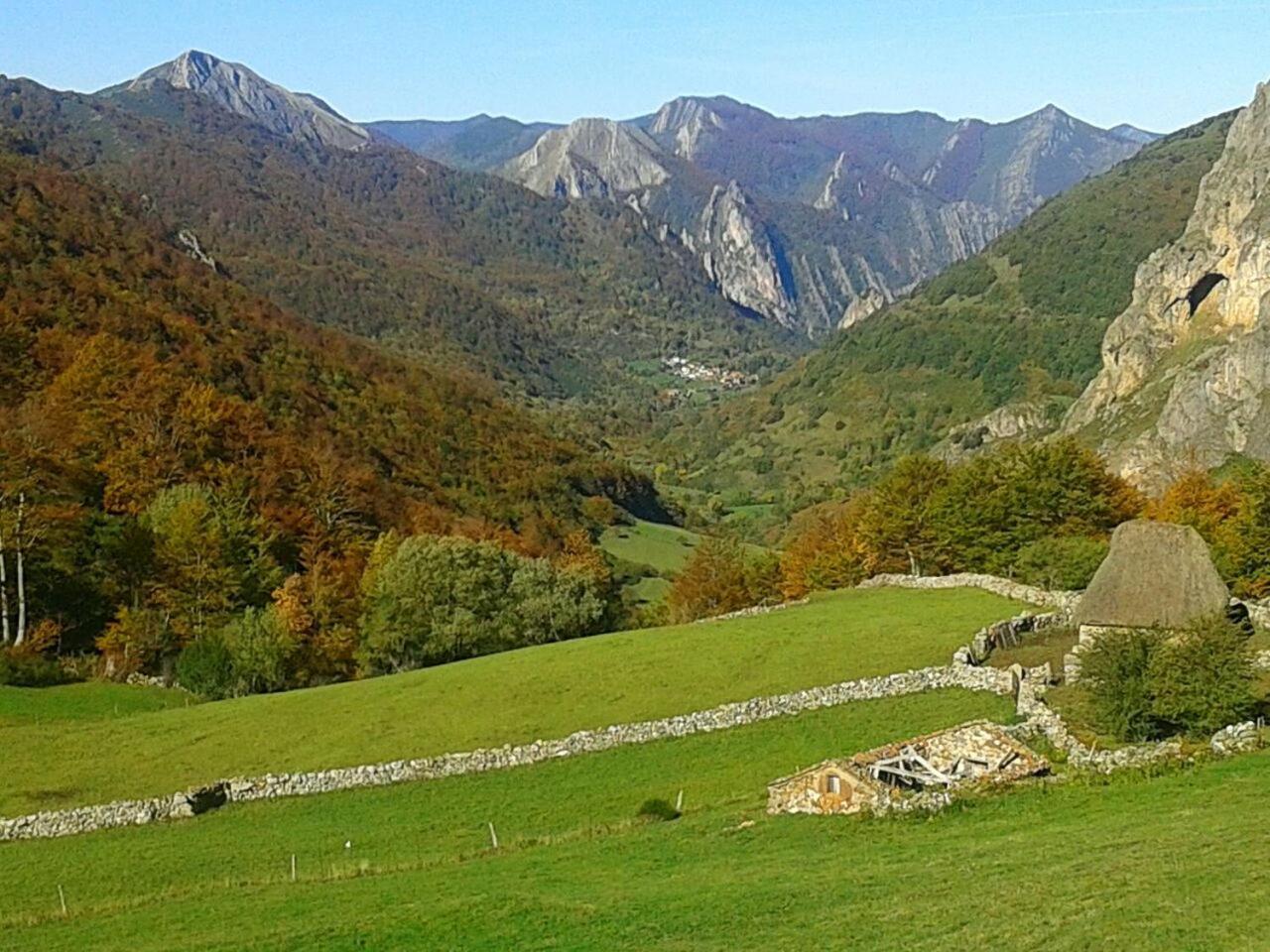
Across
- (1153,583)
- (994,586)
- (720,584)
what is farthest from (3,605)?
(1153,583)

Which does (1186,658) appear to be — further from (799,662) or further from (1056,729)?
(799,662)

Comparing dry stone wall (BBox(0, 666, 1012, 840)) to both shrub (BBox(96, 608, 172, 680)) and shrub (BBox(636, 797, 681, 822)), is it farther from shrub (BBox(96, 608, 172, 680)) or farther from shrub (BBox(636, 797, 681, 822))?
shrub (BBox(96, 608, 172, 680))

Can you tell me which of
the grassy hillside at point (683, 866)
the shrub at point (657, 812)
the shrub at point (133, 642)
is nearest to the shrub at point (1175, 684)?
the grassy hillside at point (683, 866)

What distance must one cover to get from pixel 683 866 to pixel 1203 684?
44.0 ft

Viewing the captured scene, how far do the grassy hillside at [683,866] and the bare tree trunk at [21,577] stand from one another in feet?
90.6

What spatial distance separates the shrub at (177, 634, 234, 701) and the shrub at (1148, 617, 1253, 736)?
133ft

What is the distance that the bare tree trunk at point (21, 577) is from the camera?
2219 inches

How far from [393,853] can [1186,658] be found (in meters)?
19.2

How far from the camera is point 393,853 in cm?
2862

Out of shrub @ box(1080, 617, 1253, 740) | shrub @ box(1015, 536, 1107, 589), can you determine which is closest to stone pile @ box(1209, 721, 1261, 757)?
shrub @ box(1080, 617, 1253, 740)

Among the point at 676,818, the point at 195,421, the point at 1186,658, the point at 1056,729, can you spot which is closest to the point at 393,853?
the point at 676,818

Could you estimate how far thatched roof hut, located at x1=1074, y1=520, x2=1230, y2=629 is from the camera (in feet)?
121

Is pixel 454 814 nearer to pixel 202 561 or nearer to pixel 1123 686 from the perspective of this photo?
pixel 1123 686

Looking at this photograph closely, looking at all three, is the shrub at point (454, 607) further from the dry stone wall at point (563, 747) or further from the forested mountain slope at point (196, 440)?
the dry stone wall at point (563, 747)
